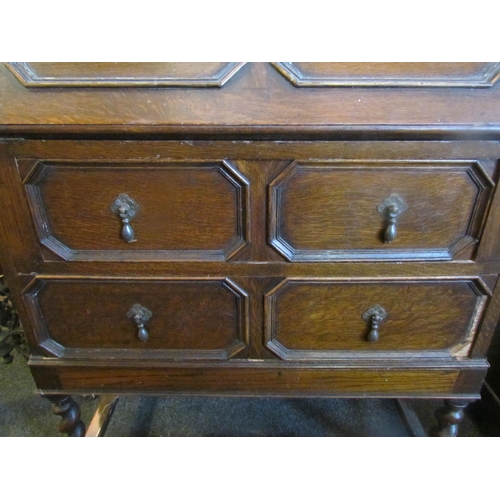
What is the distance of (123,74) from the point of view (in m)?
0.49

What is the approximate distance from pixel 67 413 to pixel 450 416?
2.38 ft

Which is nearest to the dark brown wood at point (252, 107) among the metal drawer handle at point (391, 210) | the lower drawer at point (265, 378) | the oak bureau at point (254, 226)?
the oak bureau at point (254, 226)

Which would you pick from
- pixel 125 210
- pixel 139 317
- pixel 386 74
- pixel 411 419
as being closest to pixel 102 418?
pixel 139 317

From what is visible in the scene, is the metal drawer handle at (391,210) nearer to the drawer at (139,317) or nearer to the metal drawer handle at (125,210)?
the drawer at (139,317)

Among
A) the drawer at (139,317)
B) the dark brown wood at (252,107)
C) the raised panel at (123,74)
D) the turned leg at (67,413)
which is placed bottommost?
the turned leg at (67,413)

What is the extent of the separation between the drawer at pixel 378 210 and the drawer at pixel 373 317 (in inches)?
2.1

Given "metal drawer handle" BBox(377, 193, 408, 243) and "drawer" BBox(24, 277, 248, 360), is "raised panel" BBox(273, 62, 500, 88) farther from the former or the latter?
"drawer" BBox(24, 277, 248, 360)

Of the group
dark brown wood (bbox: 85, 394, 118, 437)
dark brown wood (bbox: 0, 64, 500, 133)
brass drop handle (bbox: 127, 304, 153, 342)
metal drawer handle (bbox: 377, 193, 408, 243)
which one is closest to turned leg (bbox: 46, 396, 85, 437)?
dark brown wood (bbox: 85, 394, 118, 437)

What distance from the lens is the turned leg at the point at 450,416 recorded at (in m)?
0.70

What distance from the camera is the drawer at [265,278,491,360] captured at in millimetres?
603

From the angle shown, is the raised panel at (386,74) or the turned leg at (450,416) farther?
the turned leg at (450,416)

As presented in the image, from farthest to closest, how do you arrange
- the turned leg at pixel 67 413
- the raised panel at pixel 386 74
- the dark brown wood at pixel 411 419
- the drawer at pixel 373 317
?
the dark brown wood at pixel 411 419 → the turned leg at pixel 67 413 → the drawer at pixel 373 317 → the raised panel at pixel 386 74

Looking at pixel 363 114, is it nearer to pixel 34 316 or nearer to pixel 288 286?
pixel 288 286

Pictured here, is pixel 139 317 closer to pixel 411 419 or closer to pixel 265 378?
pixel 265 378
